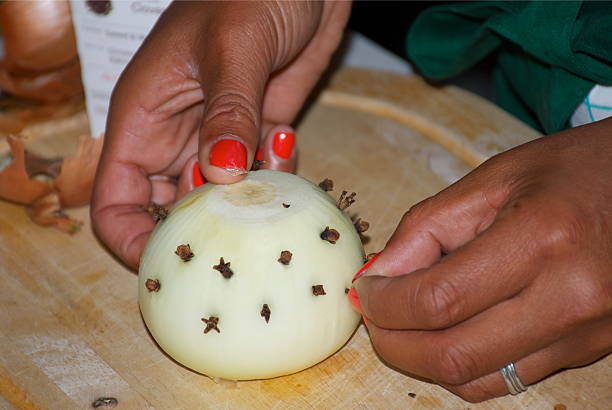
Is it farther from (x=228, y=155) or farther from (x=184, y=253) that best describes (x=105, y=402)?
(x=228, y=155)

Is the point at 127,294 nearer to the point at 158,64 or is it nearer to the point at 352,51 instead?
the point at 158,64

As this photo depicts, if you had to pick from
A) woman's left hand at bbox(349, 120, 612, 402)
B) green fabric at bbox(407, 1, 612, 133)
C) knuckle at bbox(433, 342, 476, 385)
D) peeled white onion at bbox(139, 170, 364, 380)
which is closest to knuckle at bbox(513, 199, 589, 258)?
woman's left hand at bbox(349, 120, 612, 402)

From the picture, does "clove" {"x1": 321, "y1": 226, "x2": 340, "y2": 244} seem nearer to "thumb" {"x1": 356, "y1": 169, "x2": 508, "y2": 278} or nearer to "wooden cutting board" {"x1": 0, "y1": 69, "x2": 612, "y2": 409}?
"thumb" {"x1": 356, "y1": 169, "x2": 508, "y2": 278}

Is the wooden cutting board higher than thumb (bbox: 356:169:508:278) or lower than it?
lower

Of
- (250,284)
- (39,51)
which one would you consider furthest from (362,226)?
(39,51)

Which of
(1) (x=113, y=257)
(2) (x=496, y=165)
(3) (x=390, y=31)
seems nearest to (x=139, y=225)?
(1) (x=113, y=257)
